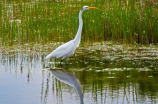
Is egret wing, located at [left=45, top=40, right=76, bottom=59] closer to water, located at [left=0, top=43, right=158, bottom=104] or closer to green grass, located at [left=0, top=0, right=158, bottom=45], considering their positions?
water, located at [left=0, top=43, right=158, bottom=104]

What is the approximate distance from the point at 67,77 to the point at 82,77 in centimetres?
27

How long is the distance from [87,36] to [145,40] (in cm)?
152

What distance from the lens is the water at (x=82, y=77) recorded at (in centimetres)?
545

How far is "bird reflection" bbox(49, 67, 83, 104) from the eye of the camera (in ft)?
19.9

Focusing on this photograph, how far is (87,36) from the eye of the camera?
1009cm

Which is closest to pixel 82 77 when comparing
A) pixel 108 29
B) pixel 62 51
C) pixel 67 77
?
pixel 67 77

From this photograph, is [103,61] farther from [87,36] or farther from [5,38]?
[5,38]

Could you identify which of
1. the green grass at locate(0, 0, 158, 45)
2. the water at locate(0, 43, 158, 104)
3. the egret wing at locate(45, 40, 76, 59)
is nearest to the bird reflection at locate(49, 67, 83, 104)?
the water at locate(0, 43, 158, 104)

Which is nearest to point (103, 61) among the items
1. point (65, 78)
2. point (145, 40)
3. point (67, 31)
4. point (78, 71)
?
point (78, 71)

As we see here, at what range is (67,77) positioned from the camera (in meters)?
6.75

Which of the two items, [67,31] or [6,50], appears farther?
[67,31]

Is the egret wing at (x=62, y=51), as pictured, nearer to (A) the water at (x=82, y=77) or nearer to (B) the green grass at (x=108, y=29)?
(A) the water at (x=82, y=77)

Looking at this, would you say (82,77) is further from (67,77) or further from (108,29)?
(108,29)

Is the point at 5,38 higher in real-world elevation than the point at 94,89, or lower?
higher
